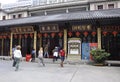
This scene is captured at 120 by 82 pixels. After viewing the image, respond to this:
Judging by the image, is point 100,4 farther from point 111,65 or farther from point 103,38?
point 111,65

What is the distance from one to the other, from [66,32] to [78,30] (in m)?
1.34

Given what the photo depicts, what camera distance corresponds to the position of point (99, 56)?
1667 cm

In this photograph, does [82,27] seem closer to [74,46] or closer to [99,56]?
[74,46]

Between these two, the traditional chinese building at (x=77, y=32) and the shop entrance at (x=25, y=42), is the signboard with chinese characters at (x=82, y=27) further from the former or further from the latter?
the shop entrance at (x=25, y=42)

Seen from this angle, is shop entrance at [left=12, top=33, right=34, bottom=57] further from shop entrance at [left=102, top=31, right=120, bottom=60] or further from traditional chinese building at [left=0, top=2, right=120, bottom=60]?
shop entrance at [left=102, top=31, right=120, bottom=60]

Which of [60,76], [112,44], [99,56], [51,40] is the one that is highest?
[51,40]

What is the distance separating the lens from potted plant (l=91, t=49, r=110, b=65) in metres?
16.7

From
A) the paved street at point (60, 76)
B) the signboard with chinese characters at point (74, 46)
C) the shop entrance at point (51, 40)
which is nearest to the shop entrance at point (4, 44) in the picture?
the shop entrance at point (51, 40)

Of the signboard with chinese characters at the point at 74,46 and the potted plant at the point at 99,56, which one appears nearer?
the potted plant at the point at 99,56

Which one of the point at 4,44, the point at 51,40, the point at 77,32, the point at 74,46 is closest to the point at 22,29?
the point at 51,40

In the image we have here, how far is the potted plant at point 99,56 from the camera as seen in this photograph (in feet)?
54.7

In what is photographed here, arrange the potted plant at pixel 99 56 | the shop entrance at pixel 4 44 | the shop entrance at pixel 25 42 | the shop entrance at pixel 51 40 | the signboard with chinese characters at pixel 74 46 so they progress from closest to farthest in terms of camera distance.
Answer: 1. the potted plant at pixel 99 56
2. the signboard with chinese characters at pixel 74 46
3. the shop entrance at pixel 51 40
4. the shop entrance at pixel 25 42
5. the shop entrance at pixel 4 44

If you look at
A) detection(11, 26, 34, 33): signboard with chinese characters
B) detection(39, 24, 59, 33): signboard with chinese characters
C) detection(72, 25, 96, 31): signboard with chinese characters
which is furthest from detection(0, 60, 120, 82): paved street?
detection(11, 26, 34, 33): signboard with chinese characters

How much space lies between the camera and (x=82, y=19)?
18.2m
